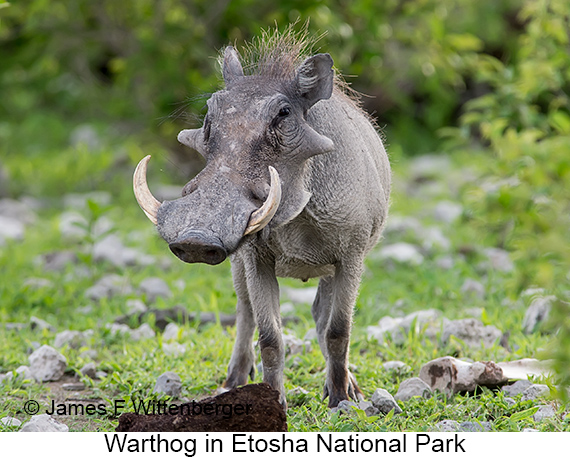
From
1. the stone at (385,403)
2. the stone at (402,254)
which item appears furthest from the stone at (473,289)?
the stone at (385,403)

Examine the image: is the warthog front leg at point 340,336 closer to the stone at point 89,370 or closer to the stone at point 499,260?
the stone at point 89,370

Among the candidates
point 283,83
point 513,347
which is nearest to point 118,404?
point 283,83

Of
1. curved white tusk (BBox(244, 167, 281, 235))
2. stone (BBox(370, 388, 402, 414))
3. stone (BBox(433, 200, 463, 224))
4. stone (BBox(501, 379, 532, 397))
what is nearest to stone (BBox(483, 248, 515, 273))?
stone (BBox(433, 200, 463, 224))

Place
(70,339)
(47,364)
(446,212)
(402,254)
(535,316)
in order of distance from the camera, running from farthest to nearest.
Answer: (446,212)
(402,254)
(535,316)
(70,339)
(47,364)

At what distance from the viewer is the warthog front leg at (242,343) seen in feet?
15.7

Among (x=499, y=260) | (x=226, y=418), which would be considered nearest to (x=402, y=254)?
(x=499, y=260)

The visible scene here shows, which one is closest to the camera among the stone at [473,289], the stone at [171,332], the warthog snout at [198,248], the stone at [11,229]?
the warthog snout at [198,248]

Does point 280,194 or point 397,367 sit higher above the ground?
point 280,194

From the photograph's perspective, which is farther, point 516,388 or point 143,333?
point 143,333

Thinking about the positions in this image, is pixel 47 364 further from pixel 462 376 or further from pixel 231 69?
pixel 462 376

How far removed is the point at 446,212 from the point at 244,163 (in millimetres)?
5792

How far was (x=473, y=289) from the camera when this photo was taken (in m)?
6.70

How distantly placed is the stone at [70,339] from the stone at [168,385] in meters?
1.08

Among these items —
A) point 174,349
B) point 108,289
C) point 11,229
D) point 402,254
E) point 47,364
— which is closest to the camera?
point 47,364
